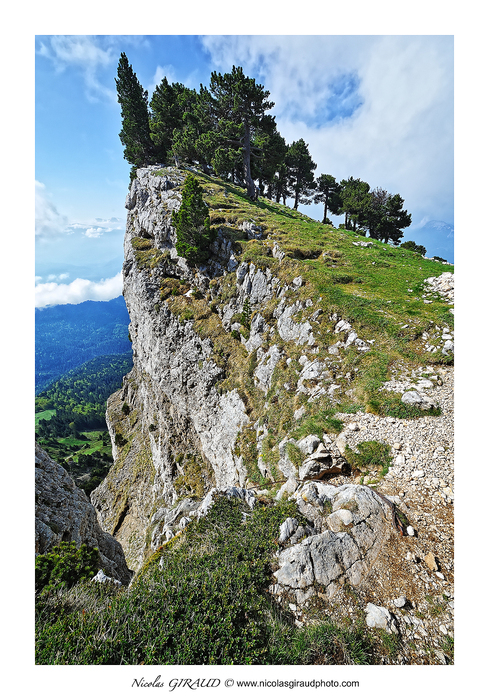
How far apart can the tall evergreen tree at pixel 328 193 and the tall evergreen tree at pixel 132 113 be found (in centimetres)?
3550

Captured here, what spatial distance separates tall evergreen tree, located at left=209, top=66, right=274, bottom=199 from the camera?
32.2 meters

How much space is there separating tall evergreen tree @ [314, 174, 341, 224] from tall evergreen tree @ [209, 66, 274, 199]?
22983 mm

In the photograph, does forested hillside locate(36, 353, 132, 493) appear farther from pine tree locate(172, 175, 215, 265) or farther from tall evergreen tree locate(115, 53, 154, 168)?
tall evergreen tree locate(115, 53, 154, 168)

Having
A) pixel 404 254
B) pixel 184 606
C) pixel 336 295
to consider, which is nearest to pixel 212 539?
pixel 184 606

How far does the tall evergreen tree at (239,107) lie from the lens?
32.2 m

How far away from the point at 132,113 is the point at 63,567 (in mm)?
68836

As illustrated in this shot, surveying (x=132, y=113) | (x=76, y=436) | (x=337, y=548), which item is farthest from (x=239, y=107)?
(x=76, y=436)

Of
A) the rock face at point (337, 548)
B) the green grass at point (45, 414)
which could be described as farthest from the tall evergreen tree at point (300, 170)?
the green grass at point (45, 414)

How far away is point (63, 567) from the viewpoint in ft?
23.6

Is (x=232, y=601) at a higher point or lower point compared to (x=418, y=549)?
lower

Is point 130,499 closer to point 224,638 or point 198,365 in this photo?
point 198,365

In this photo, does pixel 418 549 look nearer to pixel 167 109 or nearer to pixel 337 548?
pixel 337 548

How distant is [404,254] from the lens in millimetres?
24891
